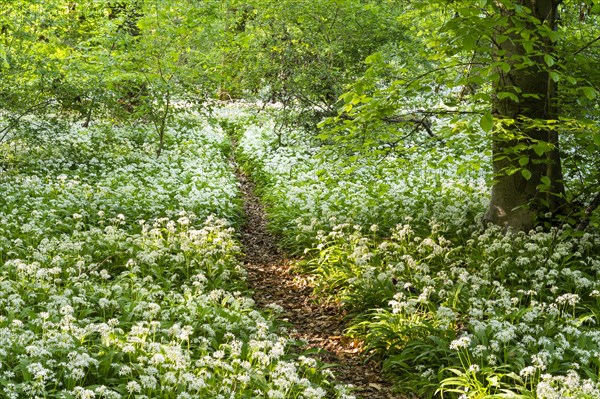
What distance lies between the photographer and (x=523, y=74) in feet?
26.1

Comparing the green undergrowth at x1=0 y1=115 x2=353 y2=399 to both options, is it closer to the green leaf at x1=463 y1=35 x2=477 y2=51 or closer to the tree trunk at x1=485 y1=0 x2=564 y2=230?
the green leaf at x1=463 y1=35 x2=477 y2=51

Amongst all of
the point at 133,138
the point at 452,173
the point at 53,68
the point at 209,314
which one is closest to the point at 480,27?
the point at 209,314

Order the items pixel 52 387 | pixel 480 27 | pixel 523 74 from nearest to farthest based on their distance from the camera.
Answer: pixel 52 387 < pixel 480 27 < pixel 523 74

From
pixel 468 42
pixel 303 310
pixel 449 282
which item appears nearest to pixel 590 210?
pixel 449 282

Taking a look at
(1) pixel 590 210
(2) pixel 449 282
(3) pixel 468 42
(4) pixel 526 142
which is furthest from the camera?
(4) pixel 526 142

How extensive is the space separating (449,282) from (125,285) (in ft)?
12.6

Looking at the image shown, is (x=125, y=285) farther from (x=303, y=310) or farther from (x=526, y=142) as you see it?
(x=526, y=142)

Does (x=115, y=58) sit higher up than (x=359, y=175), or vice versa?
(x=115, y=58)

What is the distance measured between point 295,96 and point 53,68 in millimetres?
6216

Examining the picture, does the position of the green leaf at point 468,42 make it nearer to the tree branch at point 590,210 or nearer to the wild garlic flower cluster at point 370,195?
the wild garlic flower cluster at point 370,195

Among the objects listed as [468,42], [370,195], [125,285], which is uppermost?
[468,42]

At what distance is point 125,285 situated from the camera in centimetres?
672

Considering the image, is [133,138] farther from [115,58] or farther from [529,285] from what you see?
[529,285]

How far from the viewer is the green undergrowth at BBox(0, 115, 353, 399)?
→ 4574mm
